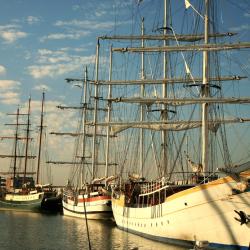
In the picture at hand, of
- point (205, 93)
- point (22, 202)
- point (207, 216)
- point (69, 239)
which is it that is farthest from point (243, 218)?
point (22, 202)

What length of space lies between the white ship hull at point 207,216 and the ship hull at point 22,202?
39.4 m

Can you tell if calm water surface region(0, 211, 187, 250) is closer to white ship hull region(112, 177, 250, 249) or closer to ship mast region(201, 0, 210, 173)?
white ship hull region(112, 177, 250, 249)

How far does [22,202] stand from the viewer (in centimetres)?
6681

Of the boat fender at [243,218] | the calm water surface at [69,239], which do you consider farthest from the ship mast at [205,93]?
the calm water surface at [69,239]

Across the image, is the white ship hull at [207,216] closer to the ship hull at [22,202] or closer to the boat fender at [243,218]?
the boat fender at [243,218]

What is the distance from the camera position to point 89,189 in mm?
50375

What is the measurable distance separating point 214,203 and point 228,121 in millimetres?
16884

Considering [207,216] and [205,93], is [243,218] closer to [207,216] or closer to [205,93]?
[207,216]

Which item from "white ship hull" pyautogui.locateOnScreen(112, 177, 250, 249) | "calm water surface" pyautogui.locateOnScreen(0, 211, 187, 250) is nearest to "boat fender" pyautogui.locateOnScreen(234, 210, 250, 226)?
"white ship hull" pyautogui.locateOnScreen(112, 177, 250, 249)

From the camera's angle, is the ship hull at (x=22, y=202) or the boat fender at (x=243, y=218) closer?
the boat fender at (x=243, y=218)

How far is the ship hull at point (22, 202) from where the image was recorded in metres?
63.9

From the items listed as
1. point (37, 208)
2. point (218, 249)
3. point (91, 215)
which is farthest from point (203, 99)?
point (37, 208)

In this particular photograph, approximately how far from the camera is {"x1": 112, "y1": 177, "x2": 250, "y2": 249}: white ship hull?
2236 cm

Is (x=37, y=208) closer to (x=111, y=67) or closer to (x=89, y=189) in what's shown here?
(x=89, y=189)
